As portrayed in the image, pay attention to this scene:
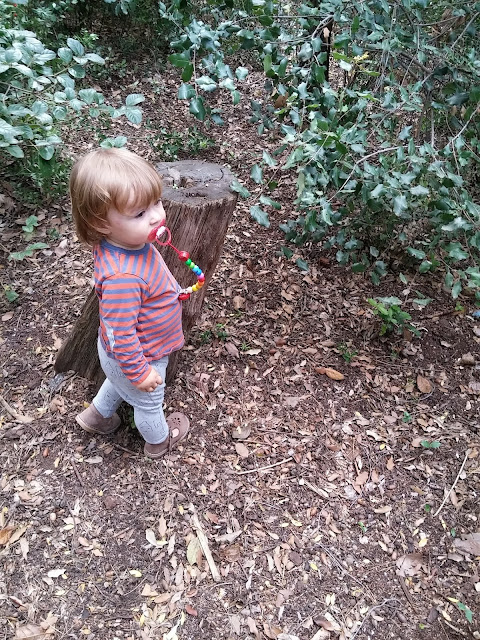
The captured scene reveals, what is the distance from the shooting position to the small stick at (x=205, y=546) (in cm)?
211

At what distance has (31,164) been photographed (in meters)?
3.41

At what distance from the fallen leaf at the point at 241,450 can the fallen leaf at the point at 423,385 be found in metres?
1.10

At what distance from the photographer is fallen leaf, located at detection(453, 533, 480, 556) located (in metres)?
2.24

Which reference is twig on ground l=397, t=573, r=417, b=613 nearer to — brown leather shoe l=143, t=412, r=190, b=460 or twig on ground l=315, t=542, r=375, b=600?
twig on ground l=315, t=542, r=375, b=600

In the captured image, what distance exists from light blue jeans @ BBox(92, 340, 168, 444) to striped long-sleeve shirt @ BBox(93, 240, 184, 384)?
0.12 meters

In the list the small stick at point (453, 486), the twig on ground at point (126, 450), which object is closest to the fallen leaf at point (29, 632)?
the twig on ground at point (126, 450)

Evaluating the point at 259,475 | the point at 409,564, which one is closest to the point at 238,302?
the point at 259,475

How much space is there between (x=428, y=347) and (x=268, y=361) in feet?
3.34

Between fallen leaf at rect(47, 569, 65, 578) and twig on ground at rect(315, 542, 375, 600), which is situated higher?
twig on ground at rect(315, 542, 375, 600)

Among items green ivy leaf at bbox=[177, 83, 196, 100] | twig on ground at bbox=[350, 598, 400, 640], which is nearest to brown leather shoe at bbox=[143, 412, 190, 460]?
twig on ground at bbox=[350, 598, 400, 640]

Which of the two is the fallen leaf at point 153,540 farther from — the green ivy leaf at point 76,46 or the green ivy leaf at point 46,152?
the green ivy leaf at point 76,46

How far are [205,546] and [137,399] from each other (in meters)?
0.73

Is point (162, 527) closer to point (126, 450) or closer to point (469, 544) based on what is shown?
point (126, 450)

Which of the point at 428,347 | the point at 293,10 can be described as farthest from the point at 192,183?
the point at 293,10
